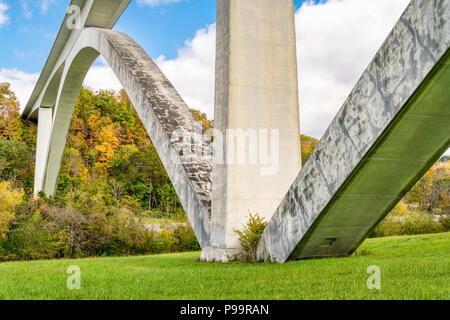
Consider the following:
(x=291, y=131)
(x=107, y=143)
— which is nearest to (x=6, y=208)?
(x=291, y=131)

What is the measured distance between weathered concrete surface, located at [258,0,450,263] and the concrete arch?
7.72 feet

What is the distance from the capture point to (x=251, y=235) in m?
7.91

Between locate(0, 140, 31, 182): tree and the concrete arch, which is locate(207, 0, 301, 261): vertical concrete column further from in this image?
locate(0, 140, 31, 182): tree

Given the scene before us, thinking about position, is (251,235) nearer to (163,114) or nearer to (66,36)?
(163,114)

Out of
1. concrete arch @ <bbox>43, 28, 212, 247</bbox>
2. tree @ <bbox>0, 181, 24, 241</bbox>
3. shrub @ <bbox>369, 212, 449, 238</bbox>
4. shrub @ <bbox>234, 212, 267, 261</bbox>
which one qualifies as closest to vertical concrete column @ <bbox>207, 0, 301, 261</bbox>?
shrub @ <bbox>234, 212, 267, 261</bbox>

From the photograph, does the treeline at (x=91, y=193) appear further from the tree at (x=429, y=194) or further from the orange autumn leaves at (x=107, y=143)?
the tree at (x=429, y=194)

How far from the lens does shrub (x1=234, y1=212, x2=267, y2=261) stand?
313 inches

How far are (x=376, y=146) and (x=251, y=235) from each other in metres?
3.26

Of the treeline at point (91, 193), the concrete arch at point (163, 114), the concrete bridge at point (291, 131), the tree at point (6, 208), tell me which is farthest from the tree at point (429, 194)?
the tree at point (6, 208)

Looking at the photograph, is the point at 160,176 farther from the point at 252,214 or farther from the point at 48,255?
the point at 252,214

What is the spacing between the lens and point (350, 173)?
5.91 metres

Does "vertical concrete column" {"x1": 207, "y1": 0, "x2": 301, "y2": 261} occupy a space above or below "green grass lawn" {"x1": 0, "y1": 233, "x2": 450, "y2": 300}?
above

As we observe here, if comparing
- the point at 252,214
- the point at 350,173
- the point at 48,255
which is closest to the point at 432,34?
→ the point at 350,173

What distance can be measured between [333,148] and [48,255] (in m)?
14.2
